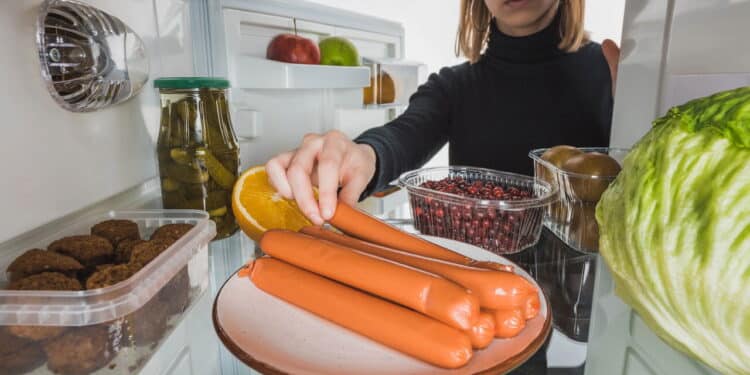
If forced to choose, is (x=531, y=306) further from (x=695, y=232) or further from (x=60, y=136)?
(x=60, y=136)

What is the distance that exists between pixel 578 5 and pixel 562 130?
Result: 0.34 metres

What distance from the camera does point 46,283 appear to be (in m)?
0.41

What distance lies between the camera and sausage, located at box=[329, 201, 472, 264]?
20.2 inches

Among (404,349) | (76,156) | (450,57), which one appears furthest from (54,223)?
(450,57)

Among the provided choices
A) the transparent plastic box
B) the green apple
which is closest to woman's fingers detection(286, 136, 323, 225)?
the green apple

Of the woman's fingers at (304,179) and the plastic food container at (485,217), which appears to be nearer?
the woman's fingers at (304,179)

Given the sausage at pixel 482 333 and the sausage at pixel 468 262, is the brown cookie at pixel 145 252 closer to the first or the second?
the sausage at pixel 468 262

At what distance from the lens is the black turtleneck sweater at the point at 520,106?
1.30 metres

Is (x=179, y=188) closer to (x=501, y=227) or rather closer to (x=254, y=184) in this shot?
(x=254, y=184)

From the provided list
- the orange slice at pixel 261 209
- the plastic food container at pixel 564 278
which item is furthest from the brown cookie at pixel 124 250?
the plastic food container at pixel 564 278

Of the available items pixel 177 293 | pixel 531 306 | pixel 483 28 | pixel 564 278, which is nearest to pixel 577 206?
pixel 564 278

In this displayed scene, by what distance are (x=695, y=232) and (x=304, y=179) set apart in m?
0.43

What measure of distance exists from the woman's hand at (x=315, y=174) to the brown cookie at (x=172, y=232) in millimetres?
132

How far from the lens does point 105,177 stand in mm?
697
